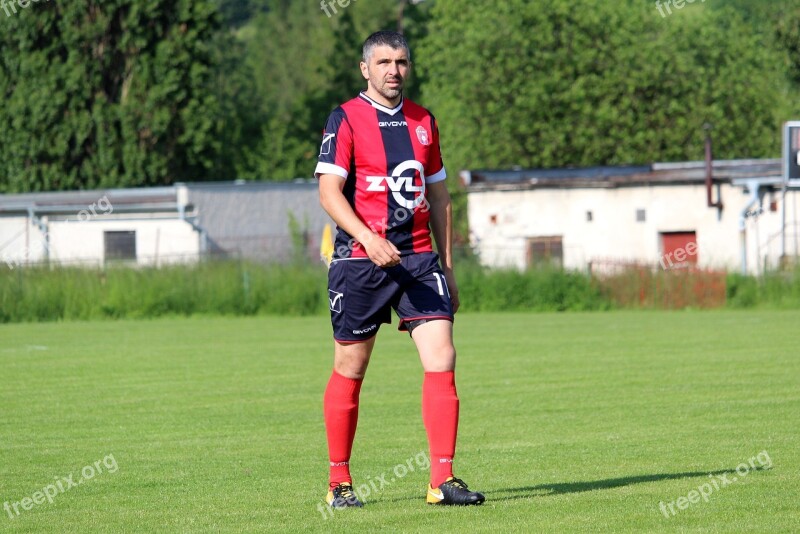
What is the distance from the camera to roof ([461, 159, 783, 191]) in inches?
1753

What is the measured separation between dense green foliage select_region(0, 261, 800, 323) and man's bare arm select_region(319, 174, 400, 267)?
87.9 feet

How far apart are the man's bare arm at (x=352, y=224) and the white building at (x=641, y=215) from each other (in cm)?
3384

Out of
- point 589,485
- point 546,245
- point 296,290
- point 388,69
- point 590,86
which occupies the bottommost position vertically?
point 589,485

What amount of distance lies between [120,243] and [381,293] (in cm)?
4072

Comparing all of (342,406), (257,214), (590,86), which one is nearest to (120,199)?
(257,214)

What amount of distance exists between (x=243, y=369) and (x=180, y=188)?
28.7 metres

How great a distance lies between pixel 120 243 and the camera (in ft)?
153

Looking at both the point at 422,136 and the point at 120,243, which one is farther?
the point at 120,243

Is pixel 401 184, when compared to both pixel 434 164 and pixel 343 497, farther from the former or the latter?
pixel 343 497

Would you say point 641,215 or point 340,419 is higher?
point 641,215

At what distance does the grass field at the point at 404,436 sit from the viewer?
22.2 ft

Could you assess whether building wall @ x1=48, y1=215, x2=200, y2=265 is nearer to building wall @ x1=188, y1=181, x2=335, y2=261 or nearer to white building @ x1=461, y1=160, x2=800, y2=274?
building wall @ x1=188, y1=181, x2=335, y2=261

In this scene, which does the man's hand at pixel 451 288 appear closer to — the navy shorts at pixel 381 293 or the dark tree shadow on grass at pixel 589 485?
the navy shorts at pixel 381 293

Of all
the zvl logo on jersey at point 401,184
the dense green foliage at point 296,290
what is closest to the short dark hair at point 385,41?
the zvl logo on jersey at point 401,184
